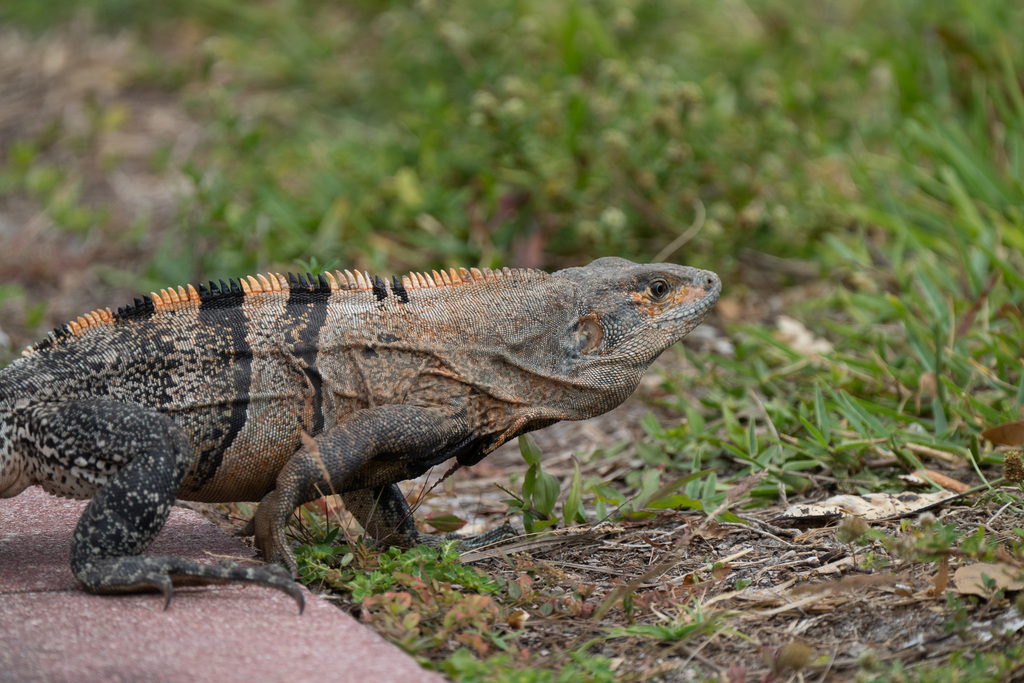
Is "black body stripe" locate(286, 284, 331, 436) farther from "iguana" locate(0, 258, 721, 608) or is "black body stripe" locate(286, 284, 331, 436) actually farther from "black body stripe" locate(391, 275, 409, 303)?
"black body stripe" locate(391, 275, 409, 303)

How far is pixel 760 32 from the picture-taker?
10625 millimetres

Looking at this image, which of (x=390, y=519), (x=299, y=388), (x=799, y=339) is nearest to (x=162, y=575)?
(x=299, y=388)

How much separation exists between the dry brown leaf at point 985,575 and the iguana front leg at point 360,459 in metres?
1.91

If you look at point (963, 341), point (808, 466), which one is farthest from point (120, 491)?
point (963, 341)

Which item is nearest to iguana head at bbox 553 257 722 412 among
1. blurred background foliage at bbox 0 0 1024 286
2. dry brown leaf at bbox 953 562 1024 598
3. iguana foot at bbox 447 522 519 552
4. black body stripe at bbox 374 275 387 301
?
iguana foot at bbox 447 522 519 552

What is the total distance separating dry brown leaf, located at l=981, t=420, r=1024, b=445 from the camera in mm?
4385

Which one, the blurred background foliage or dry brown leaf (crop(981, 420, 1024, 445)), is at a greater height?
the blurred background foliage

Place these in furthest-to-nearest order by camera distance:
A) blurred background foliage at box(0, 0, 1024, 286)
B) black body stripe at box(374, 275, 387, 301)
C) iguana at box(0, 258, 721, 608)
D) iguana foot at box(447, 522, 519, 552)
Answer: blurred background foliage at box(0, 0, 1024, 286) < iguana foot at box(447, 522, 519, 552) < black body stripe at box(374, 275, 387, 301) < iguana at box(0, 258, 721, 608)

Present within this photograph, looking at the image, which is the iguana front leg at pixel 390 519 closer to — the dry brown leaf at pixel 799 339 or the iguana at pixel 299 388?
the iguana at pixel 299 388

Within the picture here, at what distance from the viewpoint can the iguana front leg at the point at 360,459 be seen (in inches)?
145

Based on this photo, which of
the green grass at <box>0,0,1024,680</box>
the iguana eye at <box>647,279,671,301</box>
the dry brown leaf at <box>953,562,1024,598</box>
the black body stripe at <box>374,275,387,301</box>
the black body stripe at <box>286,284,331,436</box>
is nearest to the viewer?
the dry brown leaf at <box>953,562,1024,598</box>

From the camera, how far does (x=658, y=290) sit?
4.42 metres

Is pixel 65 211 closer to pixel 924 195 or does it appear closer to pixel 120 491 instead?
pixel 120 491

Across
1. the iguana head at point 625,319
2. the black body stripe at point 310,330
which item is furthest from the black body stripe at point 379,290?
the iguana head at point 625,319
